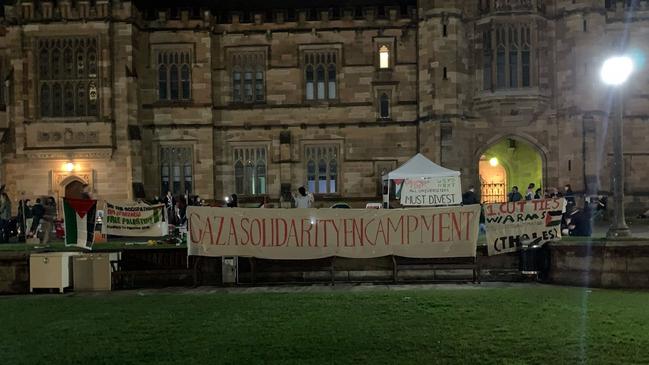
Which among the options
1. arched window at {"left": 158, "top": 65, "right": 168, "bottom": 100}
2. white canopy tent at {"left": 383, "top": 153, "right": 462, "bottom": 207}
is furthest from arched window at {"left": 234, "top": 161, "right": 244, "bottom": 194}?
white canopy tent at {"left": 383, "top": 153, "right": 462, "bottom": 207}

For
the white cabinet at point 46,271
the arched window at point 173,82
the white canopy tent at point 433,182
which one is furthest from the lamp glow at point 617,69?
the arched window at point 173,82

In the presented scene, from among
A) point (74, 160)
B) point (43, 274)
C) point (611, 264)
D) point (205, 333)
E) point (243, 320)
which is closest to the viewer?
point (205, 333)

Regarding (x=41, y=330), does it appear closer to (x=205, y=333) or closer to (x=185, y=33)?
(x=205, y=333)

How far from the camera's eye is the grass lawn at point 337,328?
7.55 meters

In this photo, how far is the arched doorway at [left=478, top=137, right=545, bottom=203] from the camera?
3228 cm

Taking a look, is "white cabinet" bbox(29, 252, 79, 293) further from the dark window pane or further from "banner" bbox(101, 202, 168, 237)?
the dark window pane

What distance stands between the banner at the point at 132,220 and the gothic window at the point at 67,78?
42.7 feet

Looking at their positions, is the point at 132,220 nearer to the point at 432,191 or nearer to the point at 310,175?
the point at 432,191

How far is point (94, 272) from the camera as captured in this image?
14.0 meters

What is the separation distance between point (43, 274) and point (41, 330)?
4699 millimetres

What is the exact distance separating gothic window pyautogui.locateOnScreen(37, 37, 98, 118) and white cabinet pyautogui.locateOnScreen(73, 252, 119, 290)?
1657 cm

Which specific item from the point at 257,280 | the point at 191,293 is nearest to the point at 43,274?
the point at 191,293

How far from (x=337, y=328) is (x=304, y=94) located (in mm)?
22363

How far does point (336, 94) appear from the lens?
100.0 ft
